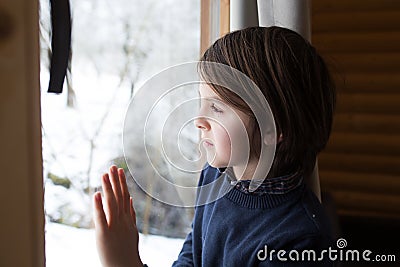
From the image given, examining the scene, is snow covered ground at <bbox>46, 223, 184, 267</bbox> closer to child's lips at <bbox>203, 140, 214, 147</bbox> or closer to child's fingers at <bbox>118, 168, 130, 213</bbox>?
child's fingers at <bbox>118, 168, 130, 213</bbox>

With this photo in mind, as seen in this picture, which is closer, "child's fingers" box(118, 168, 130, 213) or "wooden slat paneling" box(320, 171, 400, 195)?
"child's fingers" box(118, 168, 130, 213)

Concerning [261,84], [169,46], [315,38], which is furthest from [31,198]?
[315,38]

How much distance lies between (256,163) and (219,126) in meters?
0.11

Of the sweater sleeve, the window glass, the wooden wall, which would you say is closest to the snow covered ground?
the window glass

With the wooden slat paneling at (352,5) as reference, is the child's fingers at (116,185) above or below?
below

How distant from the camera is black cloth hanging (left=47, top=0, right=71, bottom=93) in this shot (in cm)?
39

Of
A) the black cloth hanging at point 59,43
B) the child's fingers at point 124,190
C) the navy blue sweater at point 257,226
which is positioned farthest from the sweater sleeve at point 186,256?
the black cloth hanging at point 59,43

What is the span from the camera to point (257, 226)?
687mm

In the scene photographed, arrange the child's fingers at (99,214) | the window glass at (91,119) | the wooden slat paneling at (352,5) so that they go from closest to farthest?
the child's fingers at (99,214), the window glass at (91,119), the wooden slat paneling at (352,5)

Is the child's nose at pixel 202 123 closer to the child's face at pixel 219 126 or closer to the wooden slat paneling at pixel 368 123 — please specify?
the child's face at pixel 219 126

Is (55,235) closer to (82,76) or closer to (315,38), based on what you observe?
(82,76)

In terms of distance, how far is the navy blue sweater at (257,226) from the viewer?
65 cm

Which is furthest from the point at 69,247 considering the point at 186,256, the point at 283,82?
the point at 283,82

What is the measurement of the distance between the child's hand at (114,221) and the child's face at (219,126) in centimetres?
12
